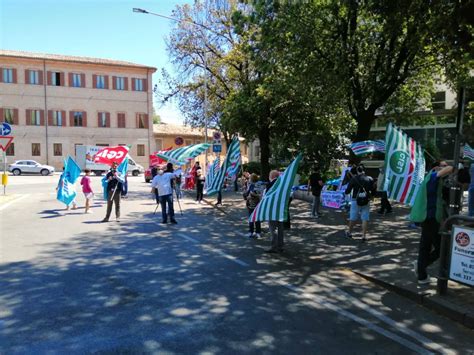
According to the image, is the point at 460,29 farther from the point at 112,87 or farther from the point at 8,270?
the point at 112,87

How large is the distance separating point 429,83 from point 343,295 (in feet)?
50.0

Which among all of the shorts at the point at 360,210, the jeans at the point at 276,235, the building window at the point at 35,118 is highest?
the building window at the point at 35,118

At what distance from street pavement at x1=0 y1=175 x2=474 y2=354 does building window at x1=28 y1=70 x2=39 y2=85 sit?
1808 inches

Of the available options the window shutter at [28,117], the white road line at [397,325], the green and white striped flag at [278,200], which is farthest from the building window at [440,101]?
the window shutter at [28,117]

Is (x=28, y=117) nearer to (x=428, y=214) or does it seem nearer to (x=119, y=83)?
(x=119, y=83)

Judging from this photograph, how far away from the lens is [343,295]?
20.4 feet

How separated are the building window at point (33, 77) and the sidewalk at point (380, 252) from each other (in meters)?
43.6

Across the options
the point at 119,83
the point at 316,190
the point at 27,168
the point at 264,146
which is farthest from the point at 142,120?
the point at 316,190

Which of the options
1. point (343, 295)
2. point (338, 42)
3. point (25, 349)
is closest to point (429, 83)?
point (338, 42)

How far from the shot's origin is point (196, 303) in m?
5.54

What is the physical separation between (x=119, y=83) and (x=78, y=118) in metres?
6.54

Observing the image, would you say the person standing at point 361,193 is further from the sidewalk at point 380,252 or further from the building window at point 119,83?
the building window at point 119,83

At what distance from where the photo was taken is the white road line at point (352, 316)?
449 centimetres

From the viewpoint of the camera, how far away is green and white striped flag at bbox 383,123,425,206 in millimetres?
8148
